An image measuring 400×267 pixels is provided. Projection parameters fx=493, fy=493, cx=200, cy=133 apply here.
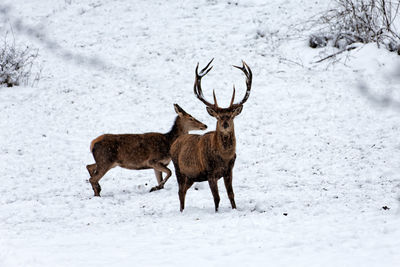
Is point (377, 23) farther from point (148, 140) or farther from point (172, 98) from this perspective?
point (148, 140)

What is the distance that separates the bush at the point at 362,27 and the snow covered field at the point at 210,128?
1.83 ft

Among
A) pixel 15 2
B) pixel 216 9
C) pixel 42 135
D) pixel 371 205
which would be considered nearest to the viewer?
pixel 371 205

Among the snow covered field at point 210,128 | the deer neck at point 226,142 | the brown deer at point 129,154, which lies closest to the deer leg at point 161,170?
the brown deer at point 129,154

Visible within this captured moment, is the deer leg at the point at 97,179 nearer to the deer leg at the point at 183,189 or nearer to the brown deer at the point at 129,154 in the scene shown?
the brown deer at the point at 129,154

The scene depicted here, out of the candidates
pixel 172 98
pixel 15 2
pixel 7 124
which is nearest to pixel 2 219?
pixel 7 124

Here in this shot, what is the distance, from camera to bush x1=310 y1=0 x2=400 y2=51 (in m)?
15.6

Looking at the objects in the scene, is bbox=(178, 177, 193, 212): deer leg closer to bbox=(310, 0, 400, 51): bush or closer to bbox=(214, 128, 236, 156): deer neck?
bbox=(214, 128, 236, 156): deer neck

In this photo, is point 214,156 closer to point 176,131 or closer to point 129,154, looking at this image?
point 129,154

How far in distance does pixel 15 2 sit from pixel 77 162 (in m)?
18.0

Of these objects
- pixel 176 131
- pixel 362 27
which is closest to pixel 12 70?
pixel 176 131

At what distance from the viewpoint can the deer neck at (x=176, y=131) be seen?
10.6 m

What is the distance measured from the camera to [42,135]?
44.8ft

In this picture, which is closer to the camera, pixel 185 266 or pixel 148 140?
pixel 185 266

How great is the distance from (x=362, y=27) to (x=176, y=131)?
29.4 ft
